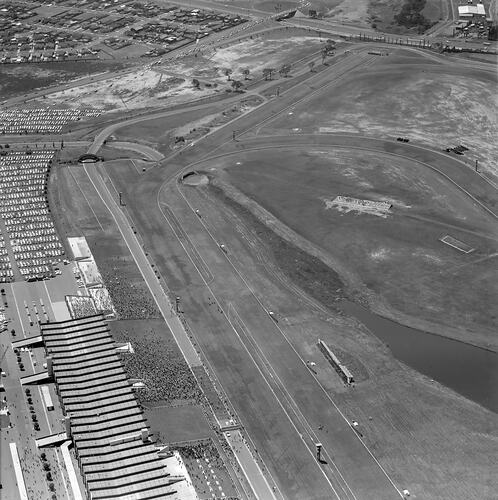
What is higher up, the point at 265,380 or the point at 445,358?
the point at 265,380

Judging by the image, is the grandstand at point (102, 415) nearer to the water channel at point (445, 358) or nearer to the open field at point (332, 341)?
the open field at point (332, 341)

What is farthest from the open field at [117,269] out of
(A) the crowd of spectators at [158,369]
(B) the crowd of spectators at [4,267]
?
(B) the crowd of spectators at [4,267]

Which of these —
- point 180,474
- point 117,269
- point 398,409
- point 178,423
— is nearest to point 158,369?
point 178,423

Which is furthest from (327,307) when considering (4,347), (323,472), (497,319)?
(4,347)

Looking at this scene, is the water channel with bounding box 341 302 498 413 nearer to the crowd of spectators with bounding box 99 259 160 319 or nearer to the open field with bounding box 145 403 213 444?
the open field with bounding box 145 403 213 444

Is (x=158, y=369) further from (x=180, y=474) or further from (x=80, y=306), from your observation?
(x=180, y=474)

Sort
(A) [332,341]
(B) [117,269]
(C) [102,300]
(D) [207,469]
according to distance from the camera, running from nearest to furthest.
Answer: (D) [207,469] < (A) [332,341] < (C) [102,300] < (B) [117,269]
